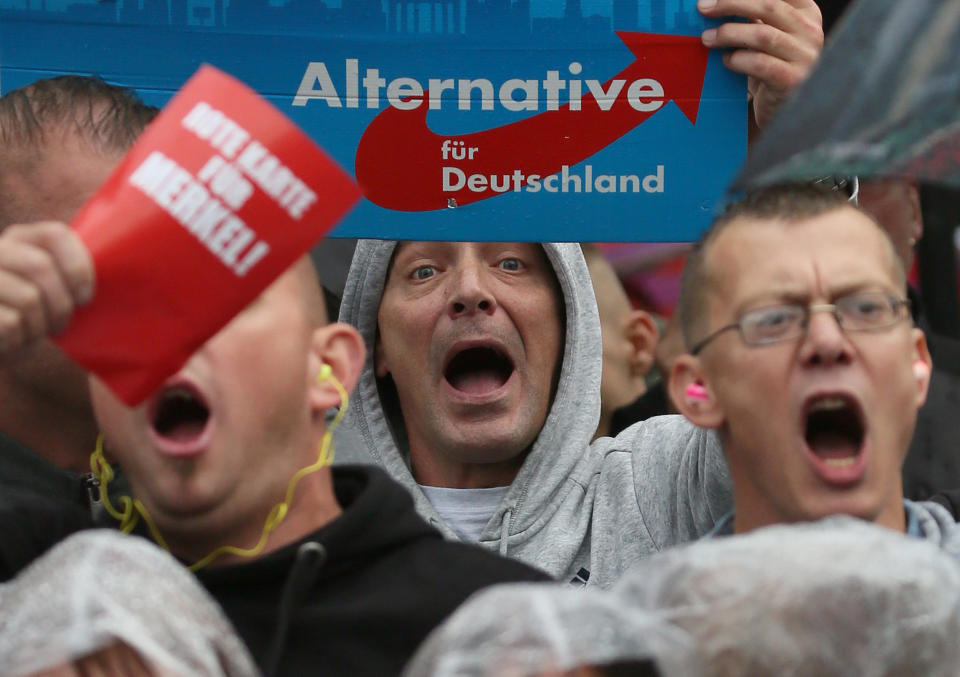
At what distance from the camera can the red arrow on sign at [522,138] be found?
2.95 m

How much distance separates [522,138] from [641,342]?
136 cm

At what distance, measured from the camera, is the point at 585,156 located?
117 inches

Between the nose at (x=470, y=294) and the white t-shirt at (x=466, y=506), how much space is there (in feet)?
1.32

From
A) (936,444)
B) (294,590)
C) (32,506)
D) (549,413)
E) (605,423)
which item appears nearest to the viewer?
(294,590)

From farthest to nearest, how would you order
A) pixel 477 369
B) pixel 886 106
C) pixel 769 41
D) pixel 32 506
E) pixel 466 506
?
1. pixel 477 369
2. pixel 466 506
3. pixel 769 41
4. pixel 32 506
5. pixel 886 106

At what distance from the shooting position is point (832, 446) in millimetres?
2330

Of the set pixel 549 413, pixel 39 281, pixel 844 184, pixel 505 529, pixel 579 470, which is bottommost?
pixel 505 529

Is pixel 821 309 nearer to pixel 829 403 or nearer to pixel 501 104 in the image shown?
pixel 829 403

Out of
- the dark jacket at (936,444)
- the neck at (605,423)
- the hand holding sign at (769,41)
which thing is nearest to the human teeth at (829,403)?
the dark jacket at (936,444)

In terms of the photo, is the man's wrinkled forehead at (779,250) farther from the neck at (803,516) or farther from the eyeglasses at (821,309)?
the neck at (803,516)

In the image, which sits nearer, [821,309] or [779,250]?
[821,309]

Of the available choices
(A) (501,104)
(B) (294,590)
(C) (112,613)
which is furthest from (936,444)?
(C) (112,613)

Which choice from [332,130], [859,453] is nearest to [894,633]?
[859,453]

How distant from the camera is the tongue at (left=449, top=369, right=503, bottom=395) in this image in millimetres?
3352
